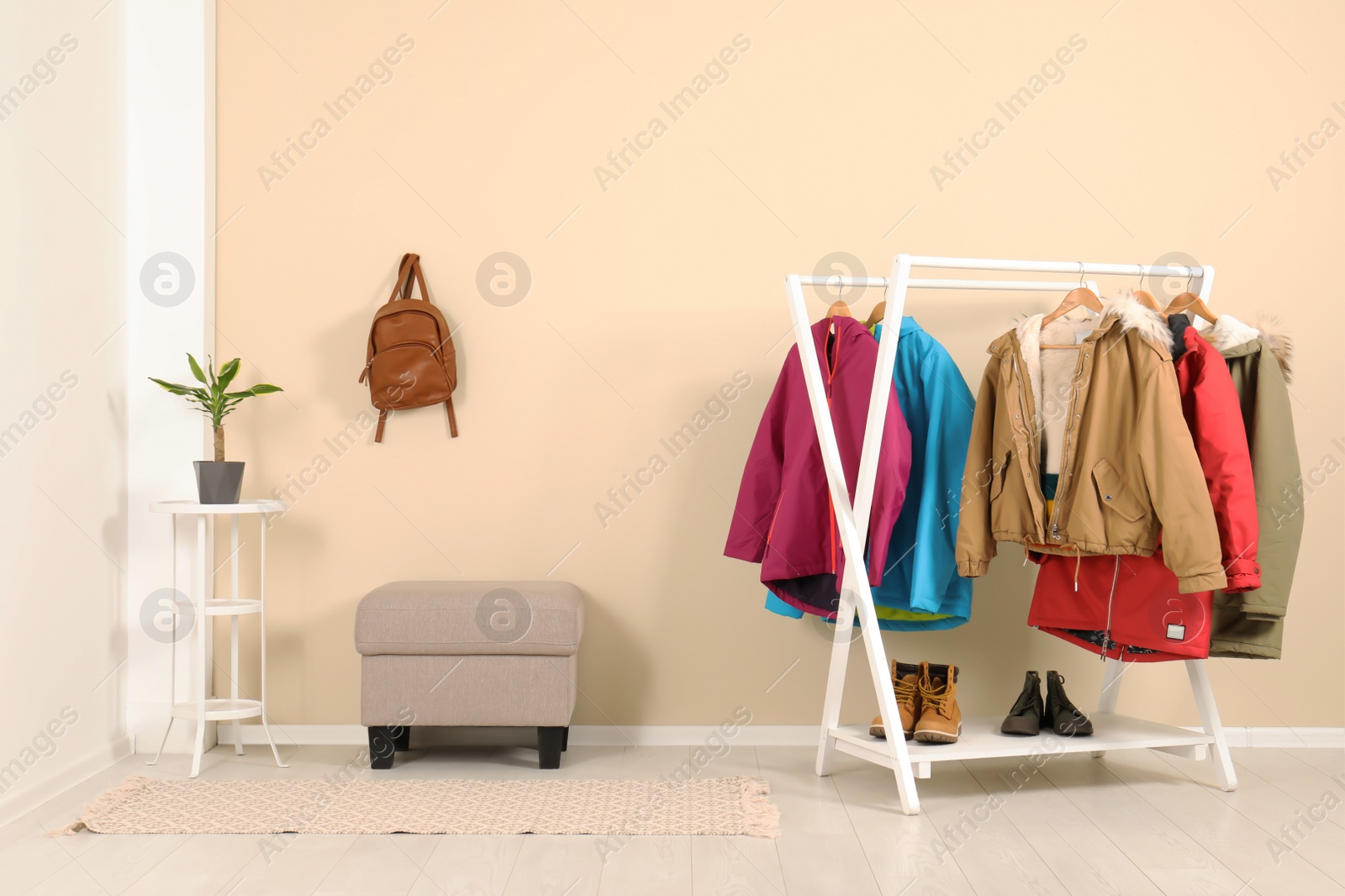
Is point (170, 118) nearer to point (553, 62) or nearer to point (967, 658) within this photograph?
point (553, 62)

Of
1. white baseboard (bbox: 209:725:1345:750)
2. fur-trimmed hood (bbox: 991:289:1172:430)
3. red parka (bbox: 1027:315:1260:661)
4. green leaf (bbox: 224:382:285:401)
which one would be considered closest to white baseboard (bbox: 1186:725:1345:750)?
white baseboard (bbox: 209:725:1345:750)

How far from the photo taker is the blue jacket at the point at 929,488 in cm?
242

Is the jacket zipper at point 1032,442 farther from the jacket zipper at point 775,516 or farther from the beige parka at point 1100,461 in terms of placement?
the jacket zipper at point 775,516

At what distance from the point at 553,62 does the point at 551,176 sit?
0.35 meters

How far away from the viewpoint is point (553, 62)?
114 inches

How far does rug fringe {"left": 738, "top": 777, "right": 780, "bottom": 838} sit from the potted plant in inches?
61.4

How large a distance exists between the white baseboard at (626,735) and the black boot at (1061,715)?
Answer: 670mm

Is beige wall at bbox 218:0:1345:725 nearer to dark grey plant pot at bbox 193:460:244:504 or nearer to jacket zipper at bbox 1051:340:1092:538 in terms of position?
dark grey plant pot at bbox 193:460:244:504

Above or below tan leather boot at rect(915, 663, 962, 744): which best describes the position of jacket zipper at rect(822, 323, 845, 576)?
above

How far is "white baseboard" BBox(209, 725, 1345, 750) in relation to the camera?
2789 mm

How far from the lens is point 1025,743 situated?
7.61ft

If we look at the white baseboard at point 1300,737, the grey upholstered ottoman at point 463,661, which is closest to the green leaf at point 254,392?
the grey upholstered ottoman at point 463,661

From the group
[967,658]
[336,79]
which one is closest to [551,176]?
[336,79]

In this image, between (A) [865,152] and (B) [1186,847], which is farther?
(A) [865,152]
